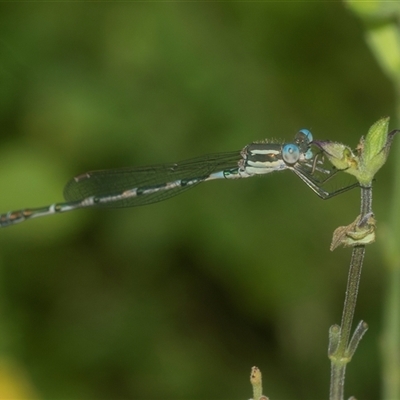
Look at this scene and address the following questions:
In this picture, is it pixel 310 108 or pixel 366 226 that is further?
pixel 310 108

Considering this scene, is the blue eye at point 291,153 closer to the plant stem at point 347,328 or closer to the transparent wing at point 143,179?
the transparent wing at point 143,179

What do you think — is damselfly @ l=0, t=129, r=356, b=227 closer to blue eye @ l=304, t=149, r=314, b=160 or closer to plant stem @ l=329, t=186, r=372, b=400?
blue eye @ l=304, t=149, r=314, b=160

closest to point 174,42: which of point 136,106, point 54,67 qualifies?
point 136,106

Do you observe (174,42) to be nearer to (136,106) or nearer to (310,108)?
(136,106)

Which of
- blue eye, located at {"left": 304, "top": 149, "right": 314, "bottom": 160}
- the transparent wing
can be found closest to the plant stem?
blue eye, located at {"left": 304, "top": 149, "right": 314, "bottom": 160}

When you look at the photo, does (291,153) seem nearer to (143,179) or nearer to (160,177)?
(160,177)

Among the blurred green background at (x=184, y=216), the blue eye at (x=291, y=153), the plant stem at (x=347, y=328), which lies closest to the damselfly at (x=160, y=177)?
the blue eye at (x=291, y=153)

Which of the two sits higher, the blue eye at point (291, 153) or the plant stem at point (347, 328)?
the blue eye at point (291, 153)
